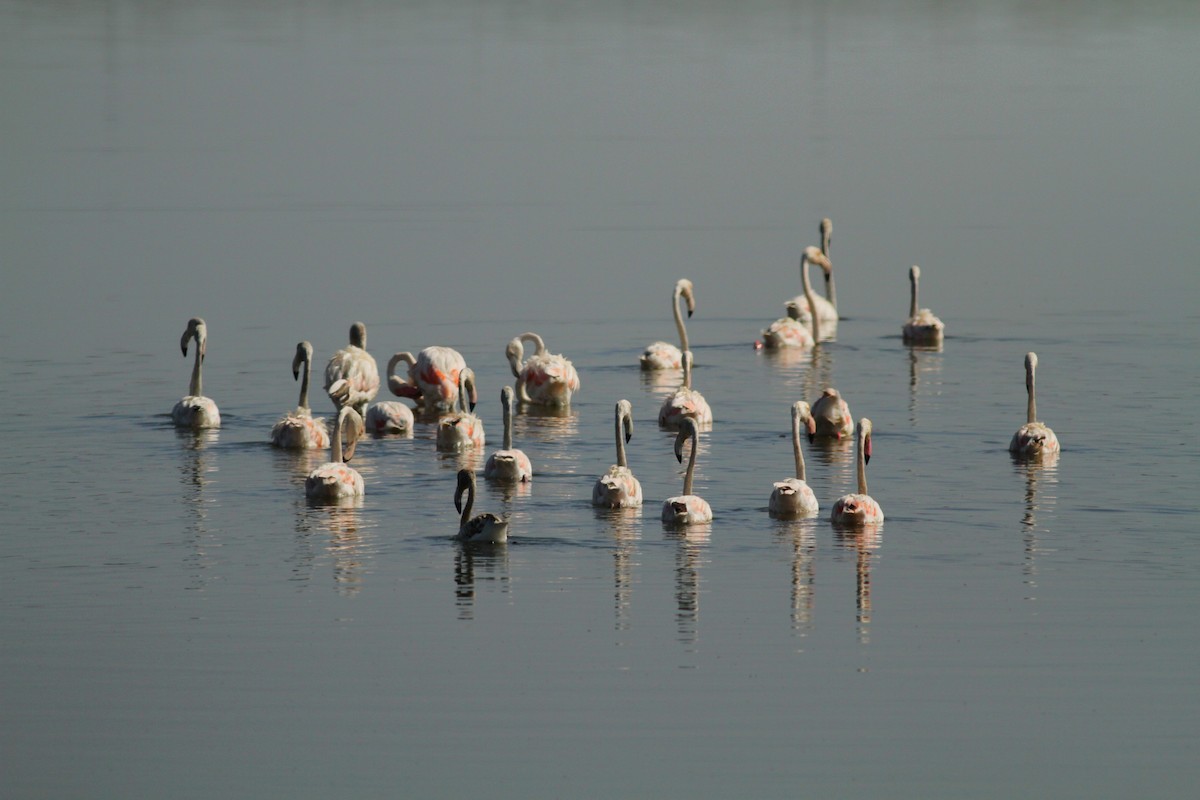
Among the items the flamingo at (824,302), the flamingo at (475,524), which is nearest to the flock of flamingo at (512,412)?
the flamingo at (475,524)

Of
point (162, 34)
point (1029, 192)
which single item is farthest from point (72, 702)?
point (162, 34)

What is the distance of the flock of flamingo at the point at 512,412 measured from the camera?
19.8m

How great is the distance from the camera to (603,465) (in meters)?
23.0

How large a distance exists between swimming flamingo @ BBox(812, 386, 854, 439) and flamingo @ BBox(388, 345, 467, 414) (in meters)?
4.53

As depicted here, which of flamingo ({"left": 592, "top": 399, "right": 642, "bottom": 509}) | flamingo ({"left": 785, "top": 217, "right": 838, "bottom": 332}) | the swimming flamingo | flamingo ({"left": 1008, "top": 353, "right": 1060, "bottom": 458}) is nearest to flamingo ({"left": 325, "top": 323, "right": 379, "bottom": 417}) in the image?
the swimming flamingo

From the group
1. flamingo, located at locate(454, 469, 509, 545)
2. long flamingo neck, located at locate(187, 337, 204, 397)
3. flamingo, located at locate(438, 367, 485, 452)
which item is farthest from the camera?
long flamingo neck, located at locate(187, 337, 204, 397)

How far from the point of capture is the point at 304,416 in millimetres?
24219

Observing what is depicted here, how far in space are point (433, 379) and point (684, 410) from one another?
143 inches

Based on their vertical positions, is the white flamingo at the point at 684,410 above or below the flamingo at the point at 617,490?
above

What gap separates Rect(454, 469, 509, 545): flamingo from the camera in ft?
61.9

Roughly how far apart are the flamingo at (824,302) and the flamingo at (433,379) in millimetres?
7009

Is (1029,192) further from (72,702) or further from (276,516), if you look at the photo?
(72,702)

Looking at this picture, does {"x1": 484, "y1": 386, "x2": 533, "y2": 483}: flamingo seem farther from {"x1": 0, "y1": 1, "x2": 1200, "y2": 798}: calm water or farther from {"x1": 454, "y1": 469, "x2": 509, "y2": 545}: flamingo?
{"x1": 454, "y1": 469, "x2": 509, "y2": 545}: flamingo

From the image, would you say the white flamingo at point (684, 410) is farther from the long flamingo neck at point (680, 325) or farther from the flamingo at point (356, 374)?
the long flamingo neck at point (680, 325)
